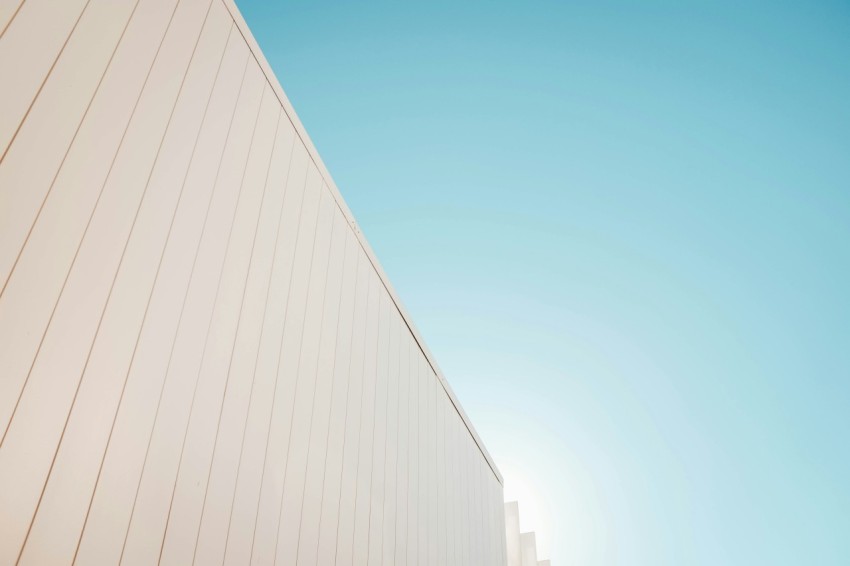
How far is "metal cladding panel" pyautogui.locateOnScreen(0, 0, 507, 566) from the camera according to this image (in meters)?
1.03

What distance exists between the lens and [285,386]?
6.29 feet

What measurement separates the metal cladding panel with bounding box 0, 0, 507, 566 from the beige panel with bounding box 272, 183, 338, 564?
1 centimetres

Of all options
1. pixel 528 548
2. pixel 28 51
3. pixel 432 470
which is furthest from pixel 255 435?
pixel 528 548

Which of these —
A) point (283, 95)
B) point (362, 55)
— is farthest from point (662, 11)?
point (283, 95)

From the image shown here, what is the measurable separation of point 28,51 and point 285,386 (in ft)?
4.08

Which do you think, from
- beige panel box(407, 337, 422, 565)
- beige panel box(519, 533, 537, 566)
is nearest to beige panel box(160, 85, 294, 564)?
beige panel box(407, 337, 422, 565)

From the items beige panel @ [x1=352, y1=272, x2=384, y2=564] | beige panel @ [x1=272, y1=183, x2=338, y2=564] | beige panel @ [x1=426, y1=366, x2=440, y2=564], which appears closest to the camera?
beige panel @ [x1=272, y1=183, x2=338, y2=564]

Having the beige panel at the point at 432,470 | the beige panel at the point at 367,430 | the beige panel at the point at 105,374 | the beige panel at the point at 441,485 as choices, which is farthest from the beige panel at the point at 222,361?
the beige panel at the point at 441,485

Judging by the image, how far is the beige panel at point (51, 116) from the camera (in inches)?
39.5

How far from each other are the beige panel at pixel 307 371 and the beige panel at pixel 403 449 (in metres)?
0.92

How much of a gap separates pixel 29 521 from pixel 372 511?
5.87 feet

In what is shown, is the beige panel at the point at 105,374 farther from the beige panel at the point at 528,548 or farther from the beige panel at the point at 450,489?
the beige panel at the point at 528,548

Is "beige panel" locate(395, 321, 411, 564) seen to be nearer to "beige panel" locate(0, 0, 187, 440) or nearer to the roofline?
the roofline

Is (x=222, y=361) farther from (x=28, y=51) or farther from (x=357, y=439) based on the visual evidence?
(x=357, y=439)
